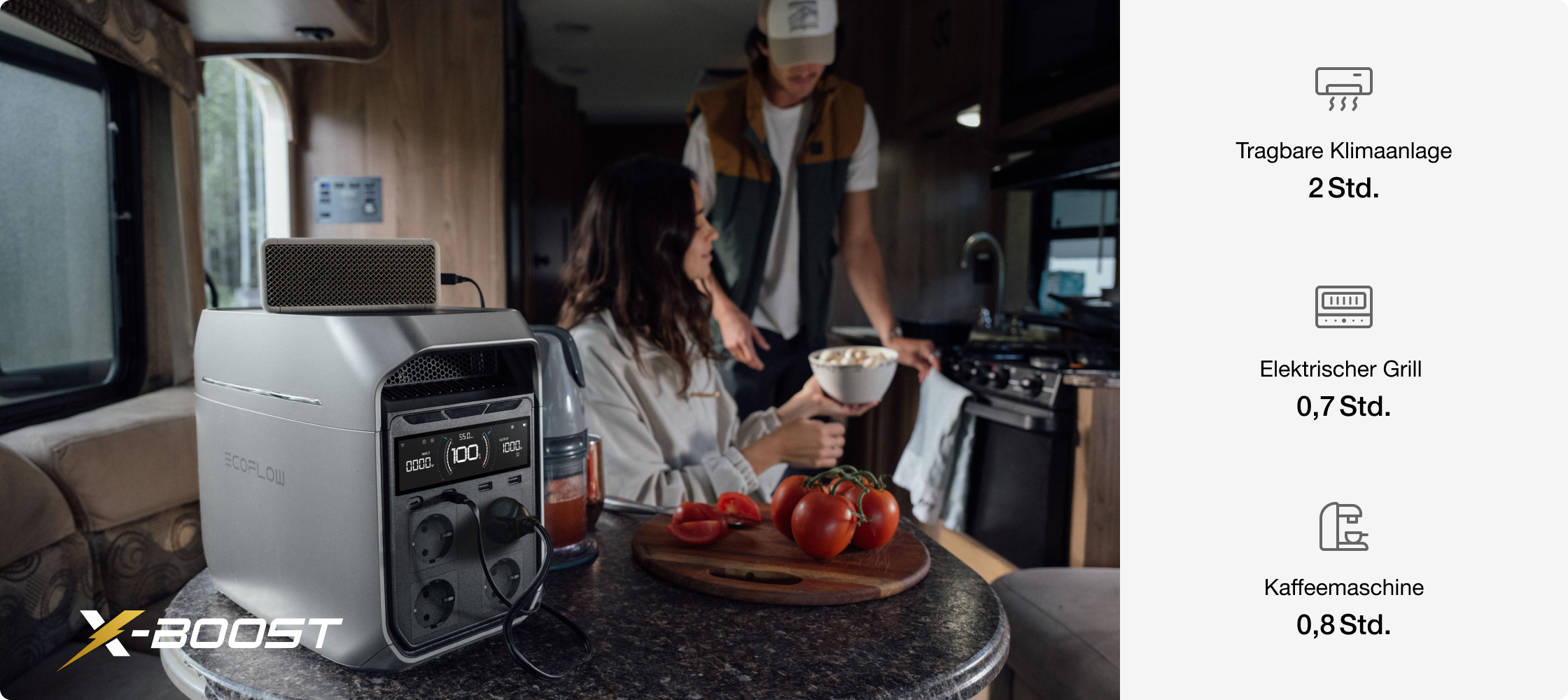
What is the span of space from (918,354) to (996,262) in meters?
0.40

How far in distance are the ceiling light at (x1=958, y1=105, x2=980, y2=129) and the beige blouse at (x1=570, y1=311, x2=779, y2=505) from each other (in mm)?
1164

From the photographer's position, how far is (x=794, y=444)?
1.51 meters

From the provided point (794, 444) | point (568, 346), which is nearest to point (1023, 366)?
point (794, 444)

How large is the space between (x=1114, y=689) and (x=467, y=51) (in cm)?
174

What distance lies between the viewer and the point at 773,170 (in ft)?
6.82

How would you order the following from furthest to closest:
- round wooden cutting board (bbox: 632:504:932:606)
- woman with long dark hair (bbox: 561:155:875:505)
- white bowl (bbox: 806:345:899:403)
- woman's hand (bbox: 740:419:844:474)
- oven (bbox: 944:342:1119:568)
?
1. oven (bbox: 944:342:1119:568)
2. white bowl (bbox: 806:345:899:403)
3. woman's hand (bbox: 740:419:844:474)
4. woman with long dark hair (bbox: 561:155:875:505)
5. round wooden cutting board (bbox: 632:504:932:606)

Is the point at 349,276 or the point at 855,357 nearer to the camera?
the point at 349,276

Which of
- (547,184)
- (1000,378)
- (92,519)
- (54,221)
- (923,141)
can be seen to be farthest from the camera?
(923,141)

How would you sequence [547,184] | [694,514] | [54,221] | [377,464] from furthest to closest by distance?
[547,184] < [54,221] < [694,514] < [377,464]

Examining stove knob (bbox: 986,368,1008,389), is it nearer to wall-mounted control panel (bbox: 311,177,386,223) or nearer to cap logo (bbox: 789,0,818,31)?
cap logo (bbox: 789,0,818,31)

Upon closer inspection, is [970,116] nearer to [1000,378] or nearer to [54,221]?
[1000,378]

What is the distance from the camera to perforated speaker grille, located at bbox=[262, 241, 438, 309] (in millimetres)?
577
